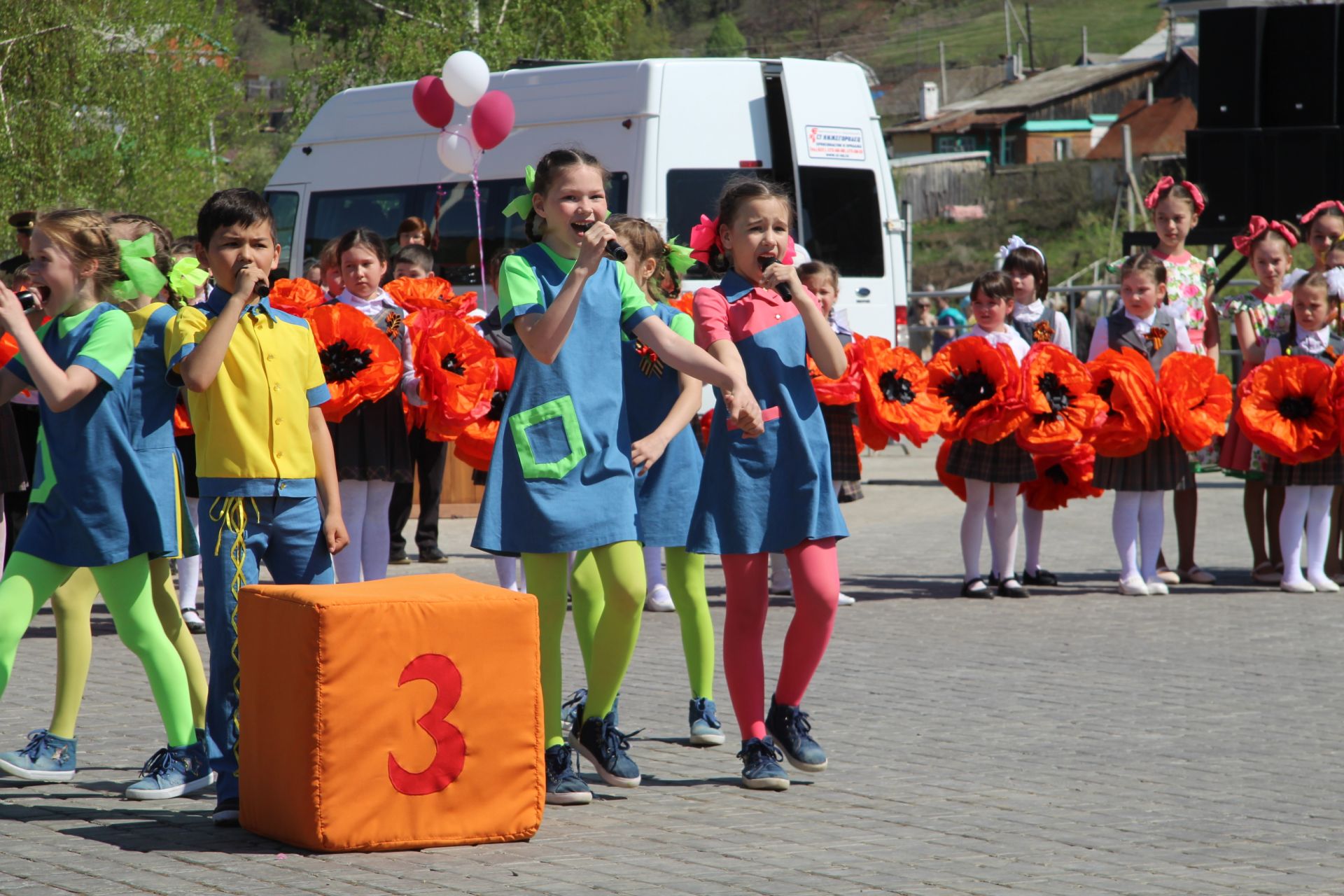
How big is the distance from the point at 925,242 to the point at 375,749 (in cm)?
5819

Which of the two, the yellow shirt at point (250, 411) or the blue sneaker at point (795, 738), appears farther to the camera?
the blue sneaker at point (795, 738)

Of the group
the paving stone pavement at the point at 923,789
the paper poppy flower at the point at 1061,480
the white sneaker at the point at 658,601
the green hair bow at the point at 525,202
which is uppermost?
the green hair bow at the point at 525,202

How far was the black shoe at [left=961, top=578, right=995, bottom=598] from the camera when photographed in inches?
380

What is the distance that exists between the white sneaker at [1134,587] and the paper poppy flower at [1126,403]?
811 millimetres

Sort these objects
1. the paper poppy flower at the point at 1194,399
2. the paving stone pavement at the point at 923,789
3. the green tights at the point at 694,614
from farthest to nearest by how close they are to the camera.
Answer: the paper poppy flower at the point at 1194,399 → the green tights at the point at 694,614 → the paving stone pavement at the point at 923,789

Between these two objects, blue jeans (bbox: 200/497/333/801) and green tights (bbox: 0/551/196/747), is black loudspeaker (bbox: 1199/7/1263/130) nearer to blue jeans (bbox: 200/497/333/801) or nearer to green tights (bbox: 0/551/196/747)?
blue jeans (bbox: 200/497/333/801)

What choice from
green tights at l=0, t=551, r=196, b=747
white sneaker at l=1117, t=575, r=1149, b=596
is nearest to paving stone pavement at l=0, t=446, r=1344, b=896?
green tights at l=0, t=551, r=196, b=747

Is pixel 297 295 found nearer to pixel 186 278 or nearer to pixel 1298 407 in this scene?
pixel 186 278

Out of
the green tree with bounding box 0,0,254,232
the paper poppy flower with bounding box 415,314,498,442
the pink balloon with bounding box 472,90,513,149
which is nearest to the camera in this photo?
the paper poppy flower with bounding box 415,314,498,442

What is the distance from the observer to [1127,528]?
9727 millimetres

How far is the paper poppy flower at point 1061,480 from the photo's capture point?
9469mm

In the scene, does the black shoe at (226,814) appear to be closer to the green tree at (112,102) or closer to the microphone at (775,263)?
the microphone at (775,263)

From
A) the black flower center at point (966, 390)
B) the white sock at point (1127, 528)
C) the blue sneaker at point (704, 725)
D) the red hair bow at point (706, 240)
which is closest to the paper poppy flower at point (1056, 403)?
the black flower center at point (966, 390)

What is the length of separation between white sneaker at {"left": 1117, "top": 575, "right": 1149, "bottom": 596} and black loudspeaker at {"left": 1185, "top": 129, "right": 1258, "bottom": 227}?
7709mm
